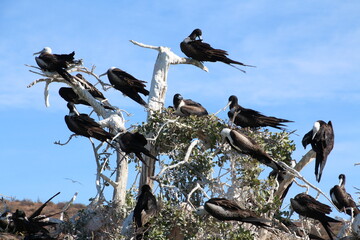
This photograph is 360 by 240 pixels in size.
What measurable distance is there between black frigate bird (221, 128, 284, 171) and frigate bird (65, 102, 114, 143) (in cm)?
239

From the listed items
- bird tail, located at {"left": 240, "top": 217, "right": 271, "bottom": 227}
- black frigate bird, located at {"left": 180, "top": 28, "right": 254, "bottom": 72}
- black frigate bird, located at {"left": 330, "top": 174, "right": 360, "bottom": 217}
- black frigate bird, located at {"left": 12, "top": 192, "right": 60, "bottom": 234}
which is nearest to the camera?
bird tail, located at {"left": 240, "top": 217, "right": 271, "bottom": 227}

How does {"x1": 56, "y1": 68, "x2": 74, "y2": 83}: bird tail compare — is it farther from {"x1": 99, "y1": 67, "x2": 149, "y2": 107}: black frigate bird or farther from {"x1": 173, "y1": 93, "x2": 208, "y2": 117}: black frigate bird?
{"x1": 173, "y1": 93, "x2": 208, "y2": 117}: black frigate bird

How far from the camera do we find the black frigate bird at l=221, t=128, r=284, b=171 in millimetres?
11000

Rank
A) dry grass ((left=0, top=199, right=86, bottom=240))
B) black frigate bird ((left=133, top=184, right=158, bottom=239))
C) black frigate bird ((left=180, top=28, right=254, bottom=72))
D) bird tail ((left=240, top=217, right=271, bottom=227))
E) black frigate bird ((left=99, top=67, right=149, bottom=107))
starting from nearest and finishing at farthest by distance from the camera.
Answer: bird tail ((left=240, top=217, right=271, bottom=227)) < black frigate bird ((left=133, top=184, right=158, bottom=239)) < black frigate bird ((left=99, top=67, right=149, bottom=107)) < black frigate bird ((left=180, top=28, right=254, bottom=72)) < dry grass ((left=0, top=199, right=86, bottom=240))

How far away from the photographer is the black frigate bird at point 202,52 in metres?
14.4

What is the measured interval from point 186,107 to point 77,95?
8.54 ft

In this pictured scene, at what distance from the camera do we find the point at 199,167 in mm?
11555

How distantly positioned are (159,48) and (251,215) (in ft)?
17.2

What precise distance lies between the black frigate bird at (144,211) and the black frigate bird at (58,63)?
138 inches

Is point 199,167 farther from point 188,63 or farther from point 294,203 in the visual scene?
point 188,63

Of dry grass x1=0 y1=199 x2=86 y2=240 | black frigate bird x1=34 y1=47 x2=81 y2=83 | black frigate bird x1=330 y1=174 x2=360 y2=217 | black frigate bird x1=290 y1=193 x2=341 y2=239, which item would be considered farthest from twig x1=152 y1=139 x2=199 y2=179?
dry grass x1=0 y1=199 x2=86 y2=240

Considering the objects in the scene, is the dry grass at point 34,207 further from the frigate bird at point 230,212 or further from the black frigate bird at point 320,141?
the frigate bird at point 230,212

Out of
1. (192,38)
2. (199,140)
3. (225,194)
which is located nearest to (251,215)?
(225,194)

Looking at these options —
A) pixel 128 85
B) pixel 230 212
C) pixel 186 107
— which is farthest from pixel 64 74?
pixel 230 212
